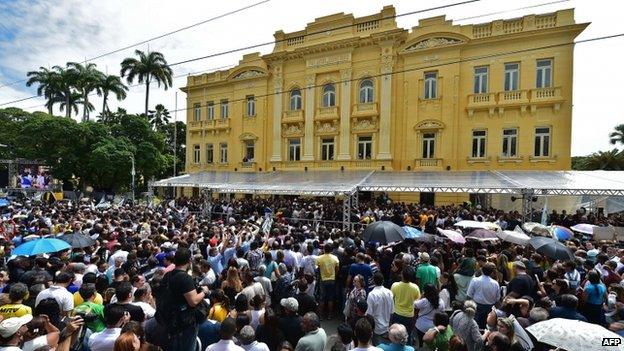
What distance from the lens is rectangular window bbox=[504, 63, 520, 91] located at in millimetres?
21422

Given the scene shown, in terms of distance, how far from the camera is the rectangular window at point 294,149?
28.5m

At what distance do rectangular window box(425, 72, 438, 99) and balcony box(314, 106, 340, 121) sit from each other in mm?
6464

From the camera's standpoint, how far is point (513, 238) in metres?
8.90

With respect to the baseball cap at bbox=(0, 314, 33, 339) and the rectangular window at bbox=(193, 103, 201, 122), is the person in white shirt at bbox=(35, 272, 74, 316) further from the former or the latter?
the rectangular window at bbox=(193, 103, 201, 122)

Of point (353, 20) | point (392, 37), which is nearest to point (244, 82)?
point (353, 20)

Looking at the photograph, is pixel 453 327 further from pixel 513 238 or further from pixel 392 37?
pixel 392 37

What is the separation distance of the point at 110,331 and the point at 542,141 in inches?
925

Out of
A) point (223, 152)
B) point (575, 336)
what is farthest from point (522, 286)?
point (223, 152)

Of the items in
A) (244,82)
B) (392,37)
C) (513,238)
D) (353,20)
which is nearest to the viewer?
(513,238)

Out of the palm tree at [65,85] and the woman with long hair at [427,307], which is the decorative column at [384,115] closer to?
the woman with long hair at [427,307]

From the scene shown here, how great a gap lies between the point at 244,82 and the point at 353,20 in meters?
10.7

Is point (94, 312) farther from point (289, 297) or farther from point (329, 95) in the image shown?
point (329, 95)

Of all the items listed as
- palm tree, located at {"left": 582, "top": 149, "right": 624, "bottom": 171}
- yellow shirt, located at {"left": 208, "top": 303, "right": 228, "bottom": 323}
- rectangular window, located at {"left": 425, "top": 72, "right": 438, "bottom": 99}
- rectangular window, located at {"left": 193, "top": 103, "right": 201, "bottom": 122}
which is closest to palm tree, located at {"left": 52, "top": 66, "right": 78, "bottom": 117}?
rectangular window, located at {"left": 193, "top": 103, "right": 201, "bottom": 122}

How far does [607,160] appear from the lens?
130ft
